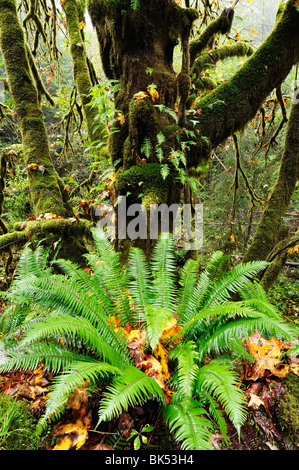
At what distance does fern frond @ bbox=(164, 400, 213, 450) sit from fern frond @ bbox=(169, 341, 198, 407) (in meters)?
0.06

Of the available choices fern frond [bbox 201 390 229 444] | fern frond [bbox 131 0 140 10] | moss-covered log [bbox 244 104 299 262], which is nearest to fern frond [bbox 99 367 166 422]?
fern frond [bbox 201 390 229 444]

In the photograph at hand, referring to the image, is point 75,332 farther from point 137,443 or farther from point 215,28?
point 215,28

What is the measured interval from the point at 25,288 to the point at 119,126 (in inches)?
83.1

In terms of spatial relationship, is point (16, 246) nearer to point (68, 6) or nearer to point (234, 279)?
point (234, 279)

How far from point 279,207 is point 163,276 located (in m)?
2.53

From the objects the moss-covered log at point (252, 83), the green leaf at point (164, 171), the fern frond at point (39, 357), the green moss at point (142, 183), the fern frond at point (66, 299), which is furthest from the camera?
the moss-covered log at point (252, 83)

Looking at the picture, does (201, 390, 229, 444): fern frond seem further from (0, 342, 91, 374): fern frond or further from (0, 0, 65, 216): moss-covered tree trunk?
(0, 0, 65, 216): moss-covered tree trunk

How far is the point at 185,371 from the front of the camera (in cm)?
140

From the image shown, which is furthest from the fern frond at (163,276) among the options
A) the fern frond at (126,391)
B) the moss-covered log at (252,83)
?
the moss-covered log at (252,83)

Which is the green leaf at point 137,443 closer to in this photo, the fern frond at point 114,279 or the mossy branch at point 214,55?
the fern frond at point 114,279

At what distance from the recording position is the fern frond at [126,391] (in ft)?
3.89

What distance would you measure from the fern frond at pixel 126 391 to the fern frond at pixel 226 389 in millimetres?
290

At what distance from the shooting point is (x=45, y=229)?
10.6ft
